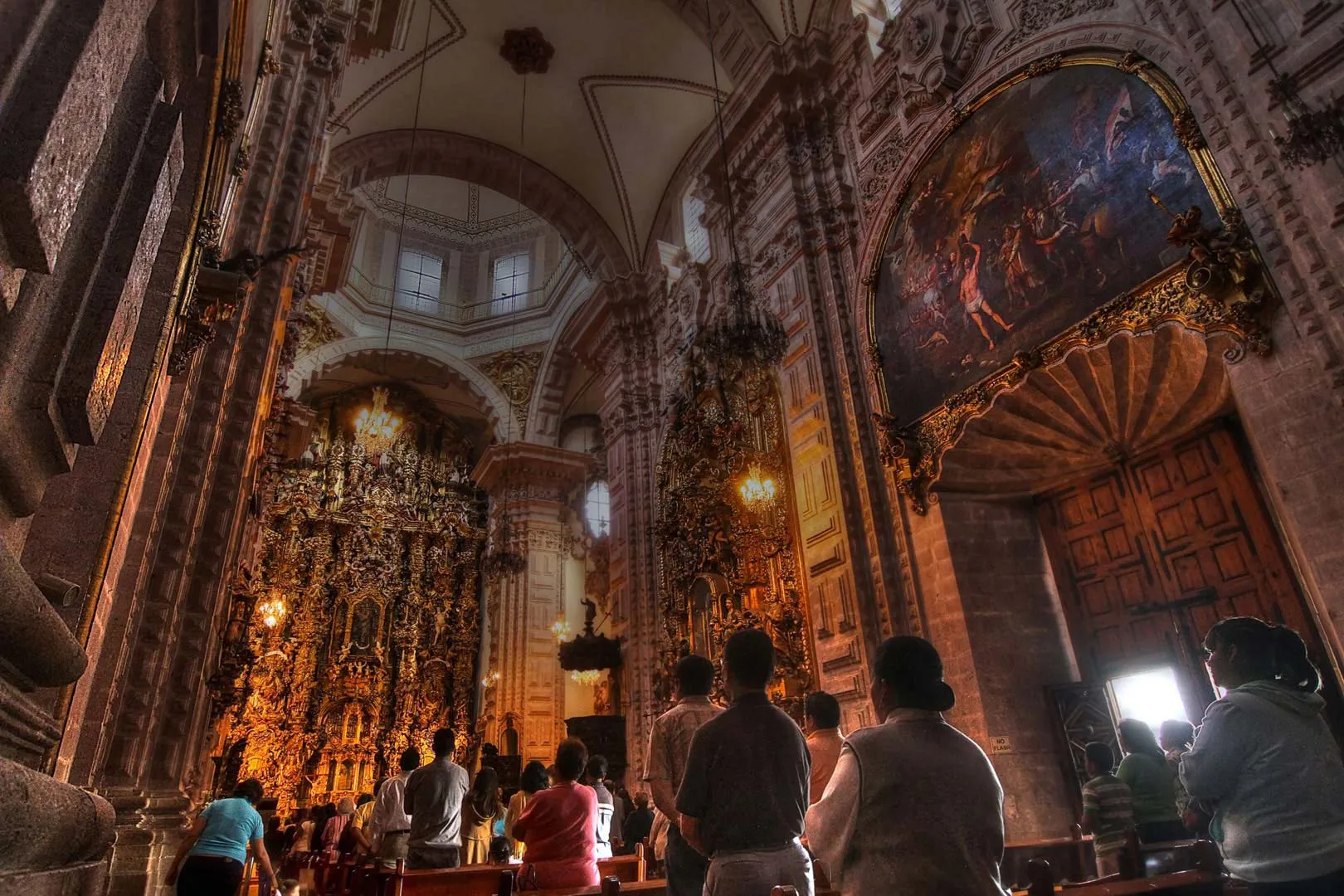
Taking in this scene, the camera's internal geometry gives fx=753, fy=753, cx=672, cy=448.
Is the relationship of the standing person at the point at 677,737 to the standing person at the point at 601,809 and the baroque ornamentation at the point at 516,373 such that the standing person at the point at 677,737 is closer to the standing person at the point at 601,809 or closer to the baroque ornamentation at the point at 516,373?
the standing person at the point at 601,809

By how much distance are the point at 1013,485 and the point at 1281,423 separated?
3.03 metres

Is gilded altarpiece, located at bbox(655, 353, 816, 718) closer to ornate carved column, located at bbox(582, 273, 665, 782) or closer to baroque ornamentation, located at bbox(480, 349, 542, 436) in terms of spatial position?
ornate carved column, located at bbox(582, 273, 665, 782)

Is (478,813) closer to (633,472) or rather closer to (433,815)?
(433,815)

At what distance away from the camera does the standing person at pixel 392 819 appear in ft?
18.0

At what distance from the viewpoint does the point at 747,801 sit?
85.1 inches

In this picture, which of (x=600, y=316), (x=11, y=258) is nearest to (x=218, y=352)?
(x=11, y=258)

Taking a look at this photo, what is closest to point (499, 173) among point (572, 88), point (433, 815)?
point (572, 88)

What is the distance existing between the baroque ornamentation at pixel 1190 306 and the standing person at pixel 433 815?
5249 mm

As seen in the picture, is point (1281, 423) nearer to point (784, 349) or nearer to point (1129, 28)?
point (1129, 28)

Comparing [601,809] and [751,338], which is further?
[751,338]

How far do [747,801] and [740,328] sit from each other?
7.08 m

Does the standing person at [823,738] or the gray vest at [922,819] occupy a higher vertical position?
the standing person at [823,738]

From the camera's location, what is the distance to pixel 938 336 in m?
7.50

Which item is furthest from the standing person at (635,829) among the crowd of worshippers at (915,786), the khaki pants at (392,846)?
the crowd of worshippers at (915,786)
